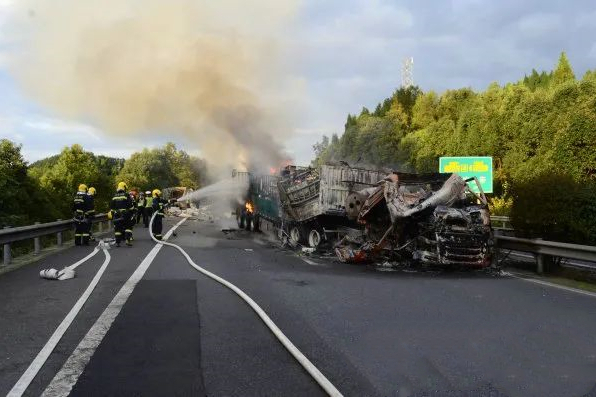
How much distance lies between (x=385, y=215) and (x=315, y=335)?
690 centimetres

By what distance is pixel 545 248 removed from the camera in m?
10.8

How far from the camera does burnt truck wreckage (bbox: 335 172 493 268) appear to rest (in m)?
10.8

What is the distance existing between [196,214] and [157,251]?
2076cm

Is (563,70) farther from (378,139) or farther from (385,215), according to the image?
(385,215)

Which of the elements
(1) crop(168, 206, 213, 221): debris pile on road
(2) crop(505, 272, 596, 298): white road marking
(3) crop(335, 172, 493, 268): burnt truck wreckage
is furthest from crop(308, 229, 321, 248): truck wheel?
(1) crop(168, 206, 213, 221): debris pile on road

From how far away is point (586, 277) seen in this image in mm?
11062

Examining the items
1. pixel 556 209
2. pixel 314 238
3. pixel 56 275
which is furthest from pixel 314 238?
pixel 56 275

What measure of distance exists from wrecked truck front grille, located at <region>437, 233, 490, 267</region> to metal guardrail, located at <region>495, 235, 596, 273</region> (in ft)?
3.40

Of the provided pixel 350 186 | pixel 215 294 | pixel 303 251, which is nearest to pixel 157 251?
pixel 303 251

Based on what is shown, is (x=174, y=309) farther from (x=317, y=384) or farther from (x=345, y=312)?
(x=317, y=384)

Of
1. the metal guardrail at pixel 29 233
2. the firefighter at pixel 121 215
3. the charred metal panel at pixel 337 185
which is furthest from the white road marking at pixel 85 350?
the firefighter at pixel 121 215

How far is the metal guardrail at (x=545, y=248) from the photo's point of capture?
381 inches

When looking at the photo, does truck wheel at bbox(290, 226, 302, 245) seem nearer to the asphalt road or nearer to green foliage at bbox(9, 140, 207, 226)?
the asphalt road

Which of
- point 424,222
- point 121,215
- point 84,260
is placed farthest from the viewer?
point 121,215
